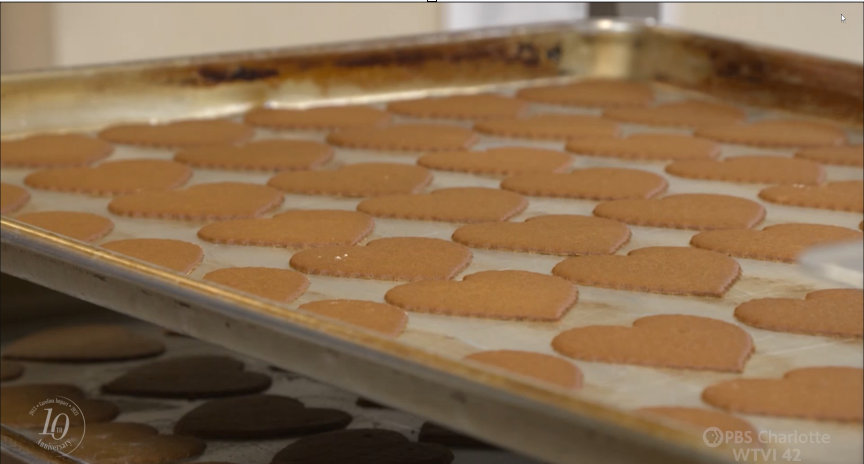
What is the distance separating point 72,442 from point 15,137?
0.69 m

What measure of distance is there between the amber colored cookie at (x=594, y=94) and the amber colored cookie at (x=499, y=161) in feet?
1.26

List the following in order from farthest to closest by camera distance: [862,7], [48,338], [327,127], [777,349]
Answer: [862,7] < [327,127] < [48,338] < [777,349]

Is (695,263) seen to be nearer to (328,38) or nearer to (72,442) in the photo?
(72,442)

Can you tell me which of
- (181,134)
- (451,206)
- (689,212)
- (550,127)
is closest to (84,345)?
(181,134)

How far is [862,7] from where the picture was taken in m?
3.41

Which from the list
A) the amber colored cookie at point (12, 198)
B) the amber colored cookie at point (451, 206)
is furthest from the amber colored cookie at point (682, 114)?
the amber colored cookie at point (12, 198)

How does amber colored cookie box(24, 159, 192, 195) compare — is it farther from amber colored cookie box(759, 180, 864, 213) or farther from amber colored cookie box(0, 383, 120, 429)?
amber colored cookie box(759, 180, 864, 213)

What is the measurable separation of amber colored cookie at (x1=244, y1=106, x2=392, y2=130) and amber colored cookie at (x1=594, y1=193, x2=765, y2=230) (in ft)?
1.98

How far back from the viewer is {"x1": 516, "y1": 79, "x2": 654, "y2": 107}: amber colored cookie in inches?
77.4

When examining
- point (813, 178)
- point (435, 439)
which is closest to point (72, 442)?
point (435, 439)

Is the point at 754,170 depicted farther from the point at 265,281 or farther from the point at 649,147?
the point at 265,281

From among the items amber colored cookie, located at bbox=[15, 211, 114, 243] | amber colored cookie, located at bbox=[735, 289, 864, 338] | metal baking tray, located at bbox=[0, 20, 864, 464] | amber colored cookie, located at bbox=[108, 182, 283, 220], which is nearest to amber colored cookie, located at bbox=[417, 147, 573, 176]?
metal baking tray, located at bbox=[0, 20, 864, 464]

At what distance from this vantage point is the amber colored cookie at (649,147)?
159cm

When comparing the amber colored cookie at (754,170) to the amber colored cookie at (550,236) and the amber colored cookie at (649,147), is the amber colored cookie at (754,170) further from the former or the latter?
the amber colored cookie at (550,236)
